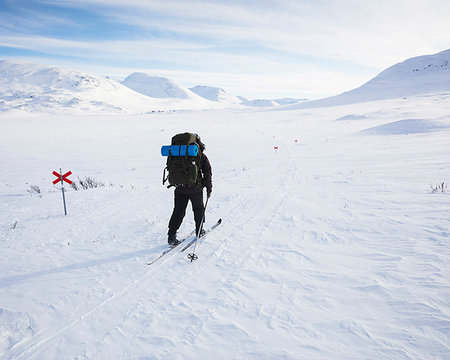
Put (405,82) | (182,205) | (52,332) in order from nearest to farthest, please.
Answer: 1. (52,332)
2. (182,205)
3. (405,82)

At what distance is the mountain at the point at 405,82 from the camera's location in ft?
283

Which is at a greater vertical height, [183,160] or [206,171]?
[183,160]

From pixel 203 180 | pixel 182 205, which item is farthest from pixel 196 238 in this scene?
pixel 203 180

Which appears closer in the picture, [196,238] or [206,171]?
[206,171]

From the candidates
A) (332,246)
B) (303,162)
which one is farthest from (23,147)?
(332,246)

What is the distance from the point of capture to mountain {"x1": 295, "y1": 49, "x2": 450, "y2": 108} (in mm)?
86375

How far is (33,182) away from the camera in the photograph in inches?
531

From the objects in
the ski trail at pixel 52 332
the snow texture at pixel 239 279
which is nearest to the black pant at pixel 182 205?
the snow texture at pixel 239 279

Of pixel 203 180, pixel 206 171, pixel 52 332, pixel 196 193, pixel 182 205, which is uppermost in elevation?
pixel 206 171

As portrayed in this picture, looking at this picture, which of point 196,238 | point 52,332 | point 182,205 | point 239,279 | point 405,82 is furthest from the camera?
point 405,82

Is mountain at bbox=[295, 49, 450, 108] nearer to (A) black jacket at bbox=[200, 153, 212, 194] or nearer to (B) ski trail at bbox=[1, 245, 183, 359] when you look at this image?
(A) black jacket at bbox=[200, 153, 212, 194]

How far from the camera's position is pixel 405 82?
337ft

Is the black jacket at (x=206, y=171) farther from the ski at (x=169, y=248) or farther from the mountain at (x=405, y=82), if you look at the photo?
the mountain at (x=405, y=82)

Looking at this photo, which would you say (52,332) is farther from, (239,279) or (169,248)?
(239,279)
